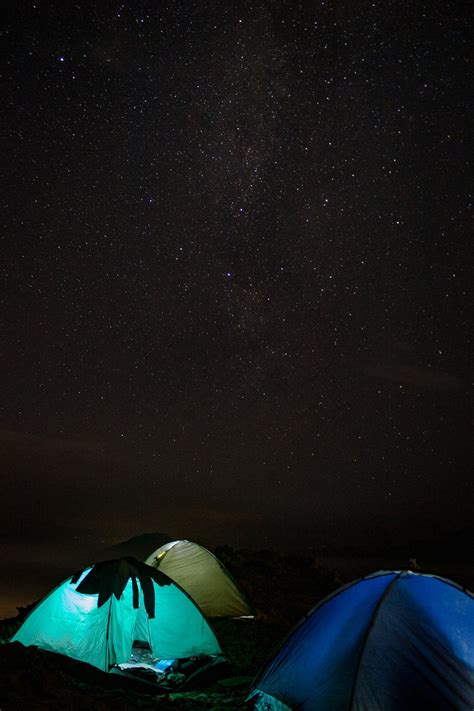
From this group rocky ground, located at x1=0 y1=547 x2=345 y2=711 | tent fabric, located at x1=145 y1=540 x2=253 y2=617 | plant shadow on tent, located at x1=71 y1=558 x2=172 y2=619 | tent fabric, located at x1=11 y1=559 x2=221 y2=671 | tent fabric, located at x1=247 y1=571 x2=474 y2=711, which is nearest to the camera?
tent fabric, located at x1=247 y1=571 x2=474 y2=711

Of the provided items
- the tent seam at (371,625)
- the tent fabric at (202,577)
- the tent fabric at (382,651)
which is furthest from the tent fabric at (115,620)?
the tent seam at (371,625)

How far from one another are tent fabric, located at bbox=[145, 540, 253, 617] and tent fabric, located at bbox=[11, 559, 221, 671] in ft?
10.1

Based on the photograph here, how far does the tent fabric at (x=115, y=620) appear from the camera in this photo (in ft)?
27.3

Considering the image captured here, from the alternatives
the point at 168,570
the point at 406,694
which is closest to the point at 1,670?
the point at 406,694

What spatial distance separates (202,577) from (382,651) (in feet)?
23.0

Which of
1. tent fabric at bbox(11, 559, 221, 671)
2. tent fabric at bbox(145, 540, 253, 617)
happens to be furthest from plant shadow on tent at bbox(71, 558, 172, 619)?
tent fabric at bbox(145, 540, 253, 617)

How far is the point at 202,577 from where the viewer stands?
1268cm

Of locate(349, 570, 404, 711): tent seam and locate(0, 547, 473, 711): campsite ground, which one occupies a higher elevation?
locate(349, 570, 404, 711): tent seam

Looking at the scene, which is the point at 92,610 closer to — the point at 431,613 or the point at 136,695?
the point at 136,695

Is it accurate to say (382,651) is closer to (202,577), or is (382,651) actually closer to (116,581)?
(116,581)

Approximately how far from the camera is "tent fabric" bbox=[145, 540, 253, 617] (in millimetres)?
12391

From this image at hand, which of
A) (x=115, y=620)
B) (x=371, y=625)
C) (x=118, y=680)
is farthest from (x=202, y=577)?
(x=371, y=625)

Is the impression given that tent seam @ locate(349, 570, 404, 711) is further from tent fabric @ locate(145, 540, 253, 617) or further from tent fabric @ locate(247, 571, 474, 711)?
tent fabric @ locate(145, 540, 253, 617)

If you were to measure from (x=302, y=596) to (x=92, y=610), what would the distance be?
7.92 meters
